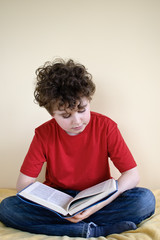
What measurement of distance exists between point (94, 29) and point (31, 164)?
84 cm

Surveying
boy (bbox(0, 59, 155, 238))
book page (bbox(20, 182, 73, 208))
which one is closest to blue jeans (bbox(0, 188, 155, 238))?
boy (bbox(0, 59, 155, 238))

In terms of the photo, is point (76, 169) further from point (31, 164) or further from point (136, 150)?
point (136, 150)

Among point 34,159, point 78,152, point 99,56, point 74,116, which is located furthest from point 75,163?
point 99,56

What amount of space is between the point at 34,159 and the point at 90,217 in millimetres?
362

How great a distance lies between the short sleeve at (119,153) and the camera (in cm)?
101

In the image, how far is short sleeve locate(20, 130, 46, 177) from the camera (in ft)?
3.39

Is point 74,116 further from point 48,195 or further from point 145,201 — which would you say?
point 145,201

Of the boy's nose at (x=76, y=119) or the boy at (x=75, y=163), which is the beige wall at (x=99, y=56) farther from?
the boy's nose at (x=76, y=119)

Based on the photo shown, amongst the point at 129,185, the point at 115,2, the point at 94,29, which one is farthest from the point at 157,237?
the point at 115,2

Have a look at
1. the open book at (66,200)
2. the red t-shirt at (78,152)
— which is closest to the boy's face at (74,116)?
A: the red t-shirt at (78,152)

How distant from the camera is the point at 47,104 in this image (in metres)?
0.92

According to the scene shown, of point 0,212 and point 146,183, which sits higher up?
point 0,212

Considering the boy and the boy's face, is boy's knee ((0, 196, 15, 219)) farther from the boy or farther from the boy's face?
the boy's face

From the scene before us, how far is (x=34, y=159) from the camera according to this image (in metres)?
1.05
